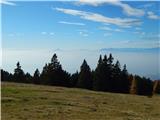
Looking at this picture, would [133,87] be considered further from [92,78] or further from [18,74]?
[18,74]

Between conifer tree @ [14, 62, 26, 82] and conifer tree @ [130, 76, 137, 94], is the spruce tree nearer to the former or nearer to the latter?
conifer tree @ [130, 76, 137, 94]

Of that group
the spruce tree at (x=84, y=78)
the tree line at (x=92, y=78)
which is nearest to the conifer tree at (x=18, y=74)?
the tree line at (x=92, y=78)

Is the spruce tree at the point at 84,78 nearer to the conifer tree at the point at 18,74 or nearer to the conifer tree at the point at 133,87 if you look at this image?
the conifer tree at the point at 133,87

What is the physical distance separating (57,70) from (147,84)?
34271 millimetres

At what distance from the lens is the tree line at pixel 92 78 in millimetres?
97562

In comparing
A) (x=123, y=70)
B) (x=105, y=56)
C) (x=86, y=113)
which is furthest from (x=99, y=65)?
(x=86, y=113)

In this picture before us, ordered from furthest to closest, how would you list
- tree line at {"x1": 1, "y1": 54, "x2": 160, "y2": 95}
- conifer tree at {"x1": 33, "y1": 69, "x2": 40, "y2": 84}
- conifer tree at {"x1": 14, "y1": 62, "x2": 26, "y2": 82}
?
conifer tree at {"x1": 33, "y1": 69, "x2": 40, "y2": 84}
conifer tree at {"x1": 14, "y1": 62, "x2": 26, "y2": 82}
tree line at {"x1": 1, "y1": 54, "x2": 160, "y2": 95}

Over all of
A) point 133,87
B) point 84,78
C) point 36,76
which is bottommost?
point 133,87

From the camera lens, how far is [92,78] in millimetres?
103062

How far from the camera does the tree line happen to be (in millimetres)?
97562

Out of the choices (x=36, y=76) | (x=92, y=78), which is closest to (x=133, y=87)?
(x=92, y=78)

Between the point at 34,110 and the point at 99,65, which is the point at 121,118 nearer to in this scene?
the point at 34,110

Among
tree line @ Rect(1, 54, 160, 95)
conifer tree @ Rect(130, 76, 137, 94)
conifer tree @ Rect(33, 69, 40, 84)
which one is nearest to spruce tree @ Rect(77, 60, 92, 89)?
tree line @ Rect(1, 54, 160, 95)

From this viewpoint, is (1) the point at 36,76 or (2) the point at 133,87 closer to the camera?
(2) the point at 133,87
